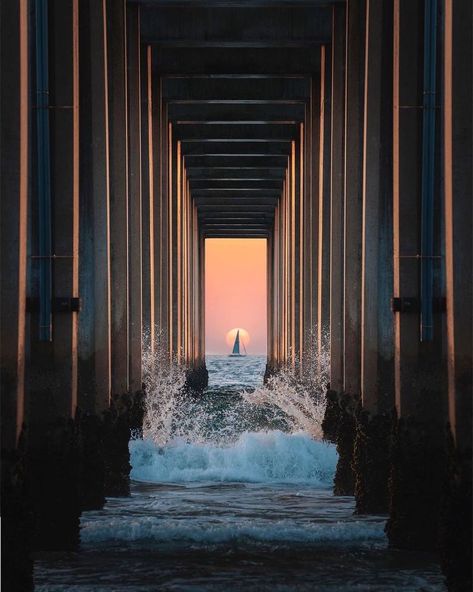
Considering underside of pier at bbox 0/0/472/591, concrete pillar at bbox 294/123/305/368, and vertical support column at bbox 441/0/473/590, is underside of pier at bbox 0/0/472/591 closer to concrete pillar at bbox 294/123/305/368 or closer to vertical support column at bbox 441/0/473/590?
vertical support column at bbox 441/0/473/590

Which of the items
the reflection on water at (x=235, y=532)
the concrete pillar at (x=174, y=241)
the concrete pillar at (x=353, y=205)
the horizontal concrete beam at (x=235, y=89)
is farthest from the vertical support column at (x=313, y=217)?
the concrete pillar at (x=353, y=205)

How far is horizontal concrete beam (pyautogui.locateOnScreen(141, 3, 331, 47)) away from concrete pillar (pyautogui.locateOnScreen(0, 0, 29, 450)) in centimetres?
1319

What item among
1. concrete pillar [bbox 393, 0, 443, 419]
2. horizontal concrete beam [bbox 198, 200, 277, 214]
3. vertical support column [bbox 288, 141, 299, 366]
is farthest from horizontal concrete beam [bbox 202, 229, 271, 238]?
concrete pillar [bbox 393, 0, 443, 419]

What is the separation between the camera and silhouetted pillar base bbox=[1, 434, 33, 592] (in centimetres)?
707

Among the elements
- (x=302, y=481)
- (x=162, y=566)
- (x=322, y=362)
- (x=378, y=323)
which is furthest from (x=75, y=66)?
(x=322, y=362)

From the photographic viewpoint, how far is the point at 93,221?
12609 millimetres

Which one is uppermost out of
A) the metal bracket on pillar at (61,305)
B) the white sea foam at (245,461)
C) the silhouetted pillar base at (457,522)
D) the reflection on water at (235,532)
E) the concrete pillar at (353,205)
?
the concrete pillar at (353,205)

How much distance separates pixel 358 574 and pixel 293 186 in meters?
23.1

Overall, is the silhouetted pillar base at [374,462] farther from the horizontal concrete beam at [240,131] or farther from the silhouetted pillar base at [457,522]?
the horizontal concrete beam at [240,131]

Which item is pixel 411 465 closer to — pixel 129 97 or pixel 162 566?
pixel 162 566

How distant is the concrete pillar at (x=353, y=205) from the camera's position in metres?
14.5

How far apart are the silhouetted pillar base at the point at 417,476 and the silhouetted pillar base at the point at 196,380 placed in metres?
23.9

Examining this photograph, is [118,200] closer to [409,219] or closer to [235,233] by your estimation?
[409,219]

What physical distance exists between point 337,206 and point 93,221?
583 centimetres
